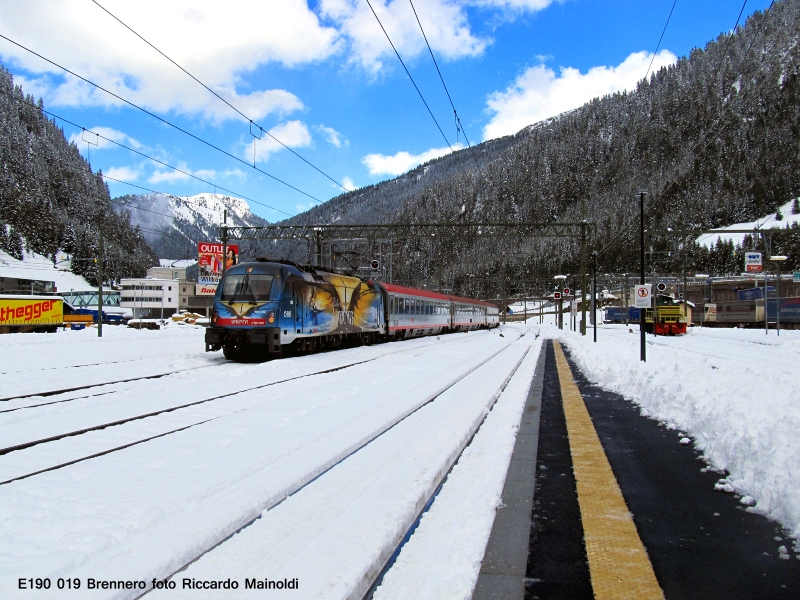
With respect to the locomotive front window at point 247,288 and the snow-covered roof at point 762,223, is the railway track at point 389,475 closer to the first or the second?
the locomotive front window at point 247,288

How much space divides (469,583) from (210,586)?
1422mm

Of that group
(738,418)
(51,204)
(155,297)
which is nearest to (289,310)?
(738,418)

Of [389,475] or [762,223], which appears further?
[762,223]

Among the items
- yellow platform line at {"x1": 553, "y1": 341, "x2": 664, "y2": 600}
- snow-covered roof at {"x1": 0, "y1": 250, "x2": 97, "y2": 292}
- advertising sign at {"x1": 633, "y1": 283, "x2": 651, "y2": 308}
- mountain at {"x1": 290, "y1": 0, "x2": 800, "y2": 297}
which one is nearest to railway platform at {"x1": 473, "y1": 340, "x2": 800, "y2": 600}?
yellow platform line at {"x1": 553, "y1": 341, "x2": 664, "y2": 600}

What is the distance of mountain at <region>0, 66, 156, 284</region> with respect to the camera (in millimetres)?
116438

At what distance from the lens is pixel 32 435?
22.3 feet

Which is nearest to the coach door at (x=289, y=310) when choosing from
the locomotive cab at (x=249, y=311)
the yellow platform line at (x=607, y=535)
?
the locomotive cab at (x=249, y=311)

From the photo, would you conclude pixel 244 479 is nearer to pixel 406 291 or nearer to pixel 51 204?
pixel 406 291

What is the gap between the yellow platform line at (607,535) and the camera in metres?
3.11

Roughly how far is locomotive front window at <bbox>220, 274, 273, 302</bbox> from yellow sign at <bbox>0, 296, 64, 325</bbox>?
943 inches

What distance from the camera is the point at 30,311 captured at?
34281 mm

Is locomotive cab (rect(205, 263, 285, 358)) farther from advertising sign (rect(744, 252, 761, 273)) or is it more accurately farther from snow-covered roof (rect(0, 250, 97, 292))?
snow-covered roof (rect(0, 250, 97, 292))

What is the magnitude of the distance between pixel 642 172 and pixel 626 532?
591 ft

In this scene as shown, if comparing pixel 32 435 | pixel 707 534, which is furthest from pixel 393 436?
pixel 32 435
